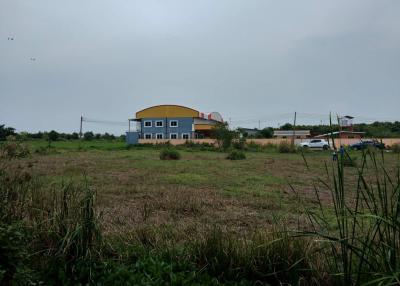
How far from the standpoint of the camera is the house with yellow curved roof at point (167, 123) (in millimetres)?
47500

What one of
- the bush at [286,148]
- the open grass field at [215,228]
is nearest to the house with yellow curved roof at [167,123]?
the bush at [286,148]

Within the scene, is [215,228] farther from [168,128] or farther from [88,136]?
[88,136]

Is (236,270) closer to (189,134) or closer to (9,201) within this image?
(9,201)

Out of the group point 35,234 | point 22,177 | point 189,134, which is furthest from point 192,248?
point 189,134

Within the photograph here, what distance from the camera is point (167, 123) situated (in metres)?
48.0

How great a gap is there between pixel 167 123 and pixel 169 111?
1699 mm

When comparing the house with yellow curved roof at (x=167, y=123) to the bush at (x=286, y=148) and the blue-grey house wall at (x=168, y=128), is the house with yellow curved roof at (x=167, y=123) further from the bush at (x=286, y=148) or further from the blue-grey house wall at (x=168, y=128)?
the bush at (x=286, y=148)

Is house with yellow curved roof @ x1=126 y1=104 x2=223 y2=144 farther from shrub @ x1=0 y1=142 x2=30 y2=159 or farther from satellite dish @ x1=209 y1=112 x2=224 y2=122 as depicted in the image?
shrub @ x1=0 y1=142 x2=30 y2=159

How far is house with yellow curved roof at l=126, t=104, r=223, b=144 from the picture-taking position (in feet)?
156

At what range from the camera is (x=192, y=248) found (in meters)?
3.17

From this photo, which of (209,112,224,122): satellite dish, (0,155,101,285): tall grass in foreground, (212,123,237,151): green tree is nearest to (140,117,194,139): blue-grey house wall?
(209,112,224,122): satellite dish

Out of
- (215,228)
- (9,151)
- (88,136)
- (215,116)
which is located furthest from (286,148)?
(88,136)

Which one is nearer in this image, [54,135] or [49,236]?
[49,236]

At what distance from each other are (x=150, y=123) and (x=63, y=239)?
4588cm
